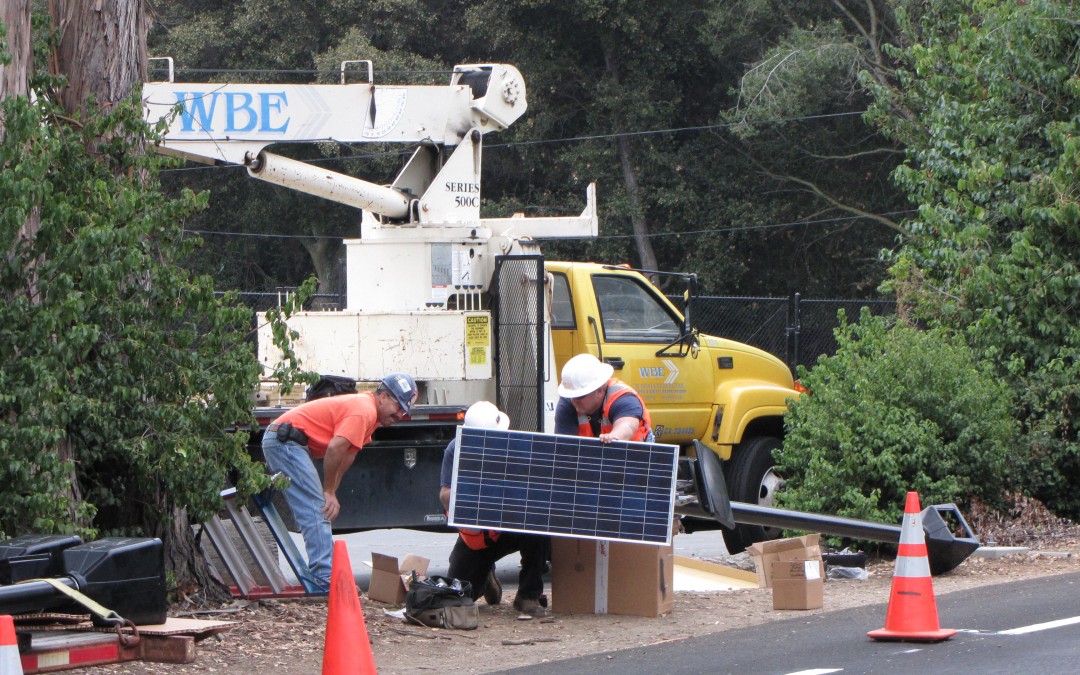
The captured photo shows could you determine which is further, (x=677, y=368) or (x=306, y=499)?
(x=677, y=368)

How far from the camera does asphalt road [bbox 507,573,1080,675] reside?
679cm

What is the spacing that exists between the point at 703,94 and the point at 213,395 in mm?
26072

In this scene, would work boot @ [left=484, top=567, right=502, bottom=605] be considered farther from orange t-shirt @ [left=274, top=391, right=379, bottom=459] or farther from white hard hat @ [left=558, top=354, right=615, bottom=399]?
white hard hat @ [left=558, top=354, right=615, bottom=399]

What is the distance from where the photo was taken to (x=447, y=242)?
11.3 m

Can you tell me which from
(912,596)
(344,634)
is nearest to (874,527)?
(912,596)

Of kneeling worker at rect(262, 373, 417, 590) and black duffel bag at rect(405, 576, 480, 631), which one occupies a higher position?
kneeling worker at rect(262, 373, 417, 590)

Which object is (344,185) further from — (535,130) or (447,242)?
→ (535,130)

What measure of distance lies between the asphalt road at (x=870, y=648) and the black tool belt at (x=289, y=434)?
235cm

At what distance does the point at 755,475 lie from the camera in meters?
12.6

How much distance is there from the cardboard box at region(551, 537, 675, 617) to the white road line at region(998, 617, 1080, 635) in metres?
2.10

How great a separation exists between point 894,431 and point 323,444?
4882 mm

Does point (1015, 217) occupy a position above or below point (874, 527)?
above

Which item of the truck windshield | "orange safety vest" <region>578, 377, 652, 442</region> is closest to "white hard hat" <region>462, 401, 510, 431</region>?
"orange safety vest" <region>578, 377, 652, 442</region>

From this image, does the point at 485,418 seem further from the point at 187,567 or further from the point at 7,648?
the point at 7,648
